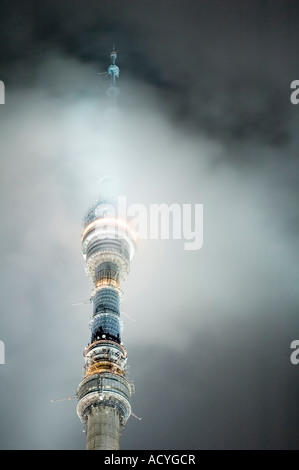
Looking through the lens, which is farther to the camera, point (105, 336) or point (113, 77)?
point (113, 77)

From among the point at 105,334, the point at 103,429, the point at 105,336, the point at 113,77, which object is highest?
the point at 113,77

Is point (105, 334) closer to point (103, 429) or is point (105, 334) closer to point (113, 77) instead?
point (103, 429)

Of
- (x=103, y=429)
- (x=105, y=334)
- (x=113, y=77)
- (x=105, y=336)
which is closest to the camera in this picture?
(x=103, y=429)

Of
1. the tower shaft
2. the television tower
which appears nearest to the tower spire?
the television tower

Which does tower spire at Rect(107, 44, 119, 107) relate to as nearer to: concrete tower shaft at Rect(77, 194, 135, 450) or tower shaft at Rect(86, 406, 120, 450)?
concrete tower shaft at Rect(77, 194, 135, 450)

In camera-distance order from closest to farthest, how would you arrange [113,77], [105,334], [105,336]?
[105,336]
[105,334]
[113,77]

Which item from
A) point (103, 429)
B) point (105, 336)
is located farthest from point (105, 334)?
point (103, 429)

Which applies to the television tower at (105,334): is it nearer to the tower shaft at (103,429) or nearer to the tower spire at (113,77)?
the tower shaft at (103,429)

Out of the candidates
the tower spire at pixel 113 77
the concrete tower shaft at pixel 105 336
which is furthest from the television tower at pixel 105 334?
the tower spire at pixel 113 77

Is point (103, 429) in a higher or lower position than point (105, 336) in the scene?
lower
